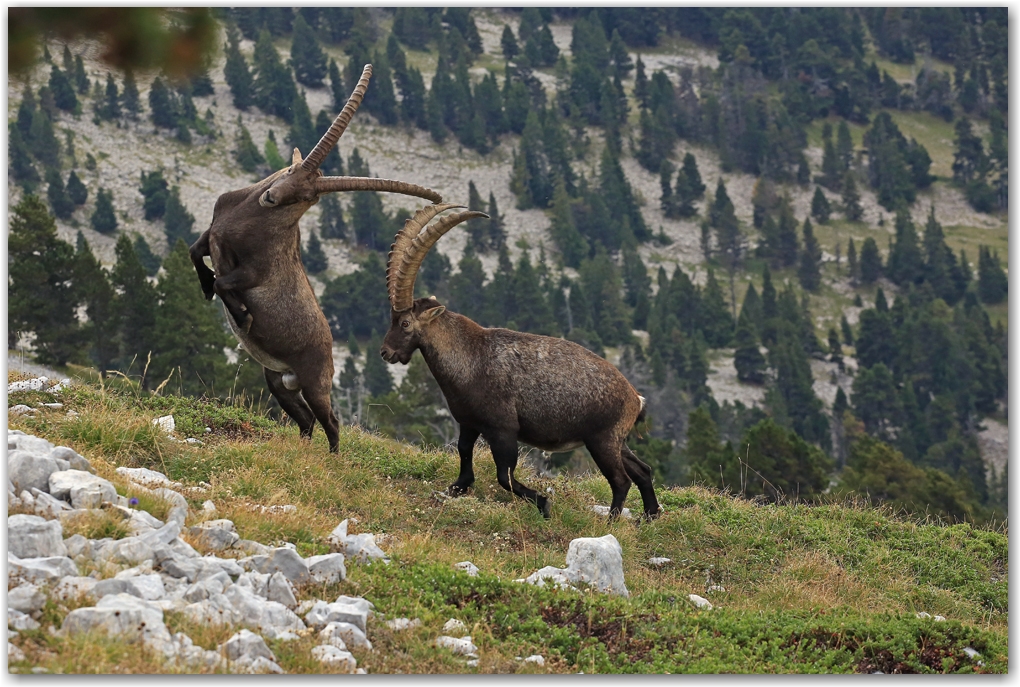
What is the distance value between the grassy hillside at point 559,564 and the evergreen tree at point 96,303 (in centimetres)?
4500

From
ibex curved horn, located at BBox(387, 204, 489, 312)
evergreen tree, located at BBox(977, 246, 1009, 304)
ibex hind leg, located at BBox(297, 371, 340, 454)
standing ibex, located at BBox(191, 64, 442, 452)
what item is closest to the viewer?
standing ibex, located at BBox(191, 64, 442, 452)

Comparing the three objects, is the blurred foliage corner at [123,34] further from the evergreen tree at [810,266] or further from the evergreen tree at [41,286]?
the evergreen tree at [810,266]

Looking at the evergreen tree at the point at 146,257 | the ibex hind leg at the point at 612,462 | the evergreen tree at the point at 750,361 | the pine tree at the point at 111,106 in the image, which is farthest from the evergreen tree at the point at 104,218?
the ibex hind leg at the point at 612,462

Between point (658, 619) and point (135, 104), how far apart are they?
175313 millimetres

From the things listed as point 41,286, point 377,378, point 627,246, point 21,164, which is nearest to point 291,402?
point 41,286

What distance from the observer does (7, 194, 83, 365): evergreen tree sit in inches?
2088

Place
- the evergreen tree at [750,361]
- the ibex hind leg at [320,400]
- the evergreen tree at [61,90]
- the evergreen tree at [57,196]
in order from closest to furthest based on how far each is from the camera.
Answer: the ibex hind leg at [320,400] < the evergreen tree at [750,361] < the evergreen tree at [57,196] < the evergreen tree at [61,90]

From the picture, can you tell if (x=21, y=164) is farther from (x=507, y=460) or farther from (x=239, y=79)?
(x=507, y=460)

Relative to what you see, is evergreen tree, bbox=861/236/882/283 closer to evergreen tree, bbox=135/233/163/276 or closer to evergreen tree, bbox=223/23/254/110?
evergreen tree, bbox=223/23/254/110

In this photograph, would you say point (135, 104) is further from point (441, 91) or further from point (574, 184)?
point (574, 184)

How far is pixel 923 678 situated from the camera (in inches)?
395

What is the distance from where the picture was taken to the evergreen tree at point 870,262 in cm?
17150

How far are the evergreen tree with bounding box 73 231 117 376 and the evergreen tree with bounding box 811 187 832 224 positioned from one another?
144492mm

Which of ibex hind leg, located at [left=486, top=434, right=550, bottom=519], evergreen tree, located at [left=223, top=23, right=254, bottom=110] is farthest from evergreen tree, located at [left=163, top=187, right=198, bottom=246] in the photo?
ibex hind leg, located at [left=486, top=434, right=550, bottom=519]
